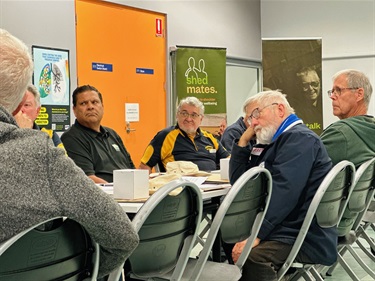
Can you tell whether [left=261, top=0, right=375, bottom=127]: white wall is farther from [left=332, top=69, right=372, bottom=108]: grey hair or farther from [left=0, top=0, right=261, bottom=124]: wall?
[left=332, top=69, right=372, bottom=108]: grey hair

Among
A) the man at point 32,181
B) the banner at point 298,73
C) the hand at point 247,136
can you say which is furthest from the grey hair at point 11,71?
the banner at point 298,73

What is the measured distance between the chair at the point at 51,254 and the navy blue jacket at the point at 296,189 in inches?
54.9

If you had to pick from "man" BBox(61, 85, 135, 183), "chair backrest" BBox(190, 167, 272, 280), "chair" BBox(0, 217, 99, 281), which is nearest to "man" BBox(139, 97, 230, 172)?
"man" BBox(61, 85, 135, 183)

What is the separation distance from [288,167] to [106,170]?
1.87 m

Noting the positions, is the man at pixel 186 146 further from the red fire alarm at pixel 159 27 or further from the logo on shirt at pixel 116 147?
the red fire alarm at pixel 159 27

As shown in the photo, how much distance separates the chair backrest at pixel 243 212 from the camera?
220 centimetres

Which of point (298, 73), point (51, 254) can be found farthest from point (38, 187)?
point (298, 73)

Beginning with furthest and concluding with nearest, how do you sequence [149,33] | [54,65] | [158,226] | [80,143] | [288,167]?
[149,33] → [54,65] → [80,143] → [288,167] → [158,226]

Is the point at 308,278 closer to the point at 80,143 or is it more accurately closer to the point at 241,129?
the point at 80,143

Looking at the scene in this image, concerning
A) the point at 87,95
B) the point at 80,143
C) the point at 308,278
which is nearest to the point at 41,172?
the point at 308,278

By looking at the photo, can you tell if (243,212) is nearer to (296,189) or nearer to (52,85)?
(296,189)

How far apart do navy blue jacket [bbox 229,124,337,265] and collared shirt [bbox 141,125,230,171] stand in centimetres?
207

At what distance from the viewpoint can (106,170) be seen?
4.21m

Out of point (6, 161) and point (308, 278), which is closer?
point (6, 161)
